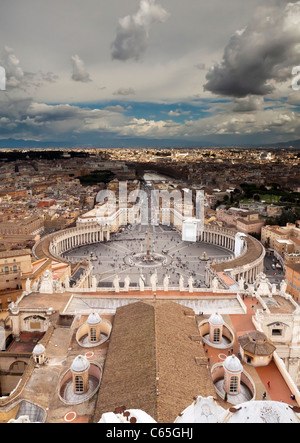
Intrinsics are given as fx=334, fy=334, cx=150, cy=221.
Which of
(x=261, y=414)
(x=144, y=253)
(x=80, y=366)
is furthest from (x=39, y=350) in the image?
(x=144, y=253)

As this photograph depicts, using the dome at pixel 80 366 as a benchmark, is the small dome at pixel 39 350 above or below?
below

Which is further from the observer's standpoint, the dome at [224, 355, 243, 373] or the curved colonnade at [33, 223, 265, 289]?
the curved colonnade at [33, 223, 265, 289]

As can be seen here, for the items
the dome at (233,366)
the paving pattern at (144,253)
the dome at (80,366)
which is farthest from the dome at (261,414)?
the paving pattern at (144,253)

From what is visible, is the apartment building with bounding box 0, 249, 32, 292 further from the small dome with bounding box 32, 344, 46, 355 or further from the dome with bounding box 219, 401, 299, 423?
the dome with bounding box 219, 401, 299, 423

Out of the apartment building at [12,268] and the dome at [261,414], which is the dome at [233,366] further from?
the apartment building at [12,268]

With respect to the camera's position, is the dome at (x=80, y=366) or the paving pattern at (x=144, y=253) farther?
the paving pattern at (x=144, y=253)

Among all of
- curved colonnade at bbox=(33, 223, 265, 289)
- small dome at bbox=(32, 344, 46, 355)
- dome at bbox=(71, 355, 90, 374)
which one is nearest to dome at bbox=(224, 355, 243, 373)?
dome at bbox=(71, 355, 90, 374)
